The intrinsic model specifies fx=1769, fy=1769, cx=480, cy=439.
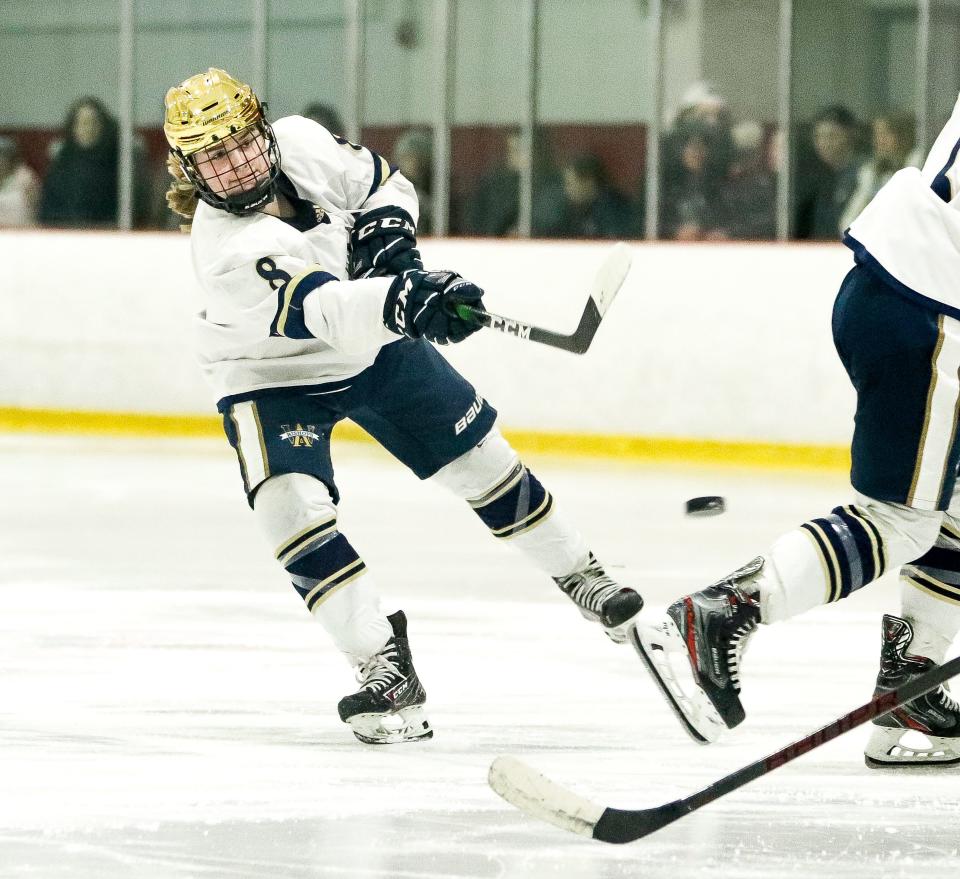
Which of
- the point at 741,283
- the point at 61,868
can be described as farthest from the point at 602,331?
the point at 61,868

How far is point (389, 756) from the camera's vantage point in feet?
7.47

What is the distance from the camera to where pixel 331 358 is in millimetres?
2406

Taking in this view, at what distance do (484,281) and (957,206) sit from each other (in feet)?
12.9

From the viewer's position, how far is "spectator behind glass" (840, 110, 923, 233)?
5.70 m

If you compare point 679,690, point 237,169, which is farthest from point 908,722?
point 237,169

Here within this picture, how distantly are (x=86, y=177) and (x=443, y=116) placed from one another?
1.40m

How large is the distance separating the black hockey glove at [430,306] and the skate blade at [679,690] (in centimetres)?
44

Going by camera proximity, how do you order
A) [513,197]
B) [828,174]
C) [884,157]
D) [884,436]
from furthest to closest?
1. [513,197]
2. [828,174]
3. [884,157]
4. [884,436]

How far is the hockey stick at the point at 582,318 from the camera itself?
84.4 inches

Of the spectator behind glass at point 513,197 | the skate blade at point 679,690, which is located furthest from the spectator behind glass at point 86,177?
the skate blade at point 679,690

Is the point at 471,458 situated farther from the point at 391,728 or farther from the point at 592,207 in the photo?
the point at 592,207

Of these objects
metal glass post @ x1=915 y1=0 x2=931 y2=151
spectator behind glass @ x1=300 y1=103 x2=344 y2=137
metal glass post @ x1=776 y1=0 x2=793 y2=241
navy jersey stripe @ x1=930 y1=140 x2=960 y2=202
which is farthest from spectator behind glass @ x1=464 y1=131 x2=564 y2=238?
navy jersey stripe @ x1=930 y1=140 x2=960 y2=202

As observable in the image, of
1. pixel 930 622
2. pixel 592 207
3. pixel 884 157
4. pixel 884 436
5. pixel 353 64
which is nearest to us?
pixel 884 436

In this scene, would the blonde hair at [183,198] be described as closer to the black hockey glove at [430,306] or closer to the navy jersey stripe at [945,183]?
the black hockey glove at [430,306]
